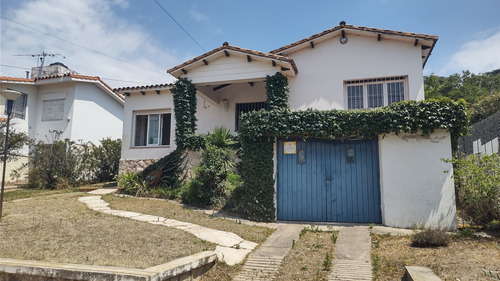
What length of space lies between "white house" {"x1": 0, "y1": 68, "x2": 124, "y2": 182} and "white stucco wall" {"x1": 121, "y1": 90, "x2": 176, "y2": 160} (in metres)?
5.05

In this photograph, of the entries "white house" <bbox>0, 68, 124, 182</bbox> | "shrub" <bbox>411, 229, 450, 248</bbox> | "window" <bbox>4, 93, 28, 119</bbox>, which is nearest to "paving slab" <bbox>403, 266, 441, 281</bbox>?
"shrub" <bbox>411, 229, 450, 248</bbox>

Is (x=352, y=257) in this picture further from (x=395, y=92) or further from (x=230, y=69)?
(x=230, y=69)

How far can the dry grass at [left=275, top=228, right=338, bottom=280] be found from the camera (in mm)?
4656

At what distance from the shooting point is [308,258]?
5.29m

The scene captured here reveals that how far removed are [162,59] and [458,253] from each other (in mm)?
12534

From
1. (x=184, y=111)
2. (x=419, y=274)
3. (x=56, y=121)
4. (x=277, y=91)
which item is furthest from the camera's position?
(x=56, y=121)

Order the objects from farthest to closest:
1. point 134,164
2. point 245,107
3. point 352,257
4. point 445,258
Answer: point 134,164, point 245,107, point 352,257, point 445,258

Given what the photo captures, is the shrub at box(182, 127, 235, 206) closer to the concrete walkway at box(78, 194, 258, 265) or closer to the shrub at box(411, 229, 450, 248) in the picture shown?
the concrete walkway at box(78, 194, 258, 265)

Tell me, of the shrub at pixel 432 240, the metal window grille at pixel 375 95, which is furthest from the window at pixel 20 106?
the shrub at pixel 432 240

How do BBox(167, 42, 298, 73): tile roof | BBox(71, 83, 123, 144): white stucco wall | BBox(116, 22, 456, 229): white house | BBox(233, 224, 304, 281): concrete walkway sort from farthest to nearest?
BBox(71, 83, 123, 144): white stucco wall → BBox(167, 42, 298, 73): tile roof → BBox(116, 22, 456, 229): white house → BBox(233, 224, 304, 281): concrete walkway

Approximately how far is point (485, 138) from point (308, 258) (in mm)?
8028

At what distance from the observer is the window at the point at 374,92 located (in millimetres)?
10680

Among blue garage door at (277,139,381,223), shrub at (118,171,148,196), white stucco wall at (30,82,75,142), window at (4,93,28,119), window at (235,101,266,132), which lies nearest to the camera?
blue garage door at (277,139,381,223)

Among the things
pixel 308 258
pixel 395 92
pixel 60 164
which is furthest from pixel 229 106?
pixel 308 258
